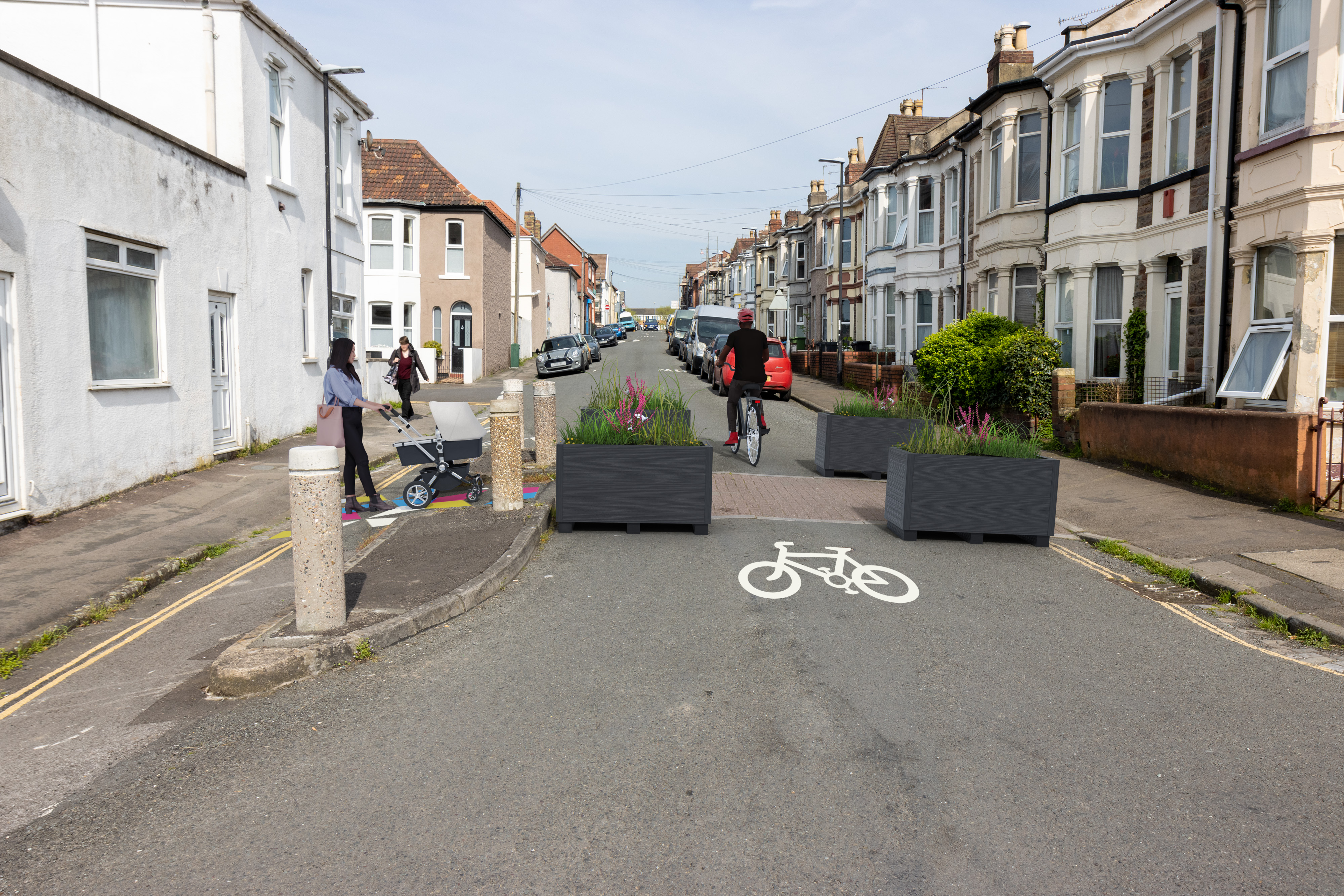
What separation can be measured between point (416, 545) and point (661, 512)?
2.19 m

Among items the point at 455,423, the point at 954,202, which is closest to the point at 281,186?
the point at 455,423

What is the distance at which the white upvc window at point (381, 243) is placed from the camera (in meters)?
36.4

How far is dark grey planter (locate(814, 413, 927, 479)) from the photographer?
41.9ft

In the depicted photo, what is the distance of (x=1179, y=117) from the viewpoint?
53.8 feet

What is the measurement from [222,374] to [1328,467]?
14.4 metres

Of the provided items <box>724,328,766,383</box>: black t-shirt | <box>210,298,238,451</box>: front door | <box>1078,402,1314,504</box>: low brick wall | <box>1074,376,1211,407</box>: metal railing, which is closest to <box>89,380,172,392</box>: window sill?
<box>210,298,238,451</box>: front door

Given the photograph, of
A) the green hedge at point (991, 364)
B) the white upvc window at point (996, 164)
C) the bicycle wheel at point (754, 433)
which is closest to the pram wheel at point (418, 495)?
the bicycle wheel at point (754, 433)

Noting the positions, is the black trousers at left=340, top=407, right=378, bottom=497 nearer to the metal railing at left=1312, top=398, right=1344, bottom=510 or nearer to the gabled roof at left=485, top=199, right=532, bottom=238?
the metal railing at left=1312, top=398, right=1344, bottom=510

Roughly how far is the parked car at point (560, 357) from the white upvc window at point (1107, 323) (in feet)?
77.8

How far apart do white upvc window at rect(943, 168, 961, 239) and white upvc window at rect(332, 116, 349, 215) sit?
17084 millimetres

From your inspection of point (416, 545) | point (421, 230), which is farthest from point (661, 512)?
point (421, 230)

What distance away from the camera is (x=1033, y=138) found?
21.9 m

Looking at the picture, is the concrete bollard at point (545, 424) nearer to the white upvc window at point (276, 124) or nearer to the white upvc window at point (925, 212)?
the white upvc window at point (276, 124)

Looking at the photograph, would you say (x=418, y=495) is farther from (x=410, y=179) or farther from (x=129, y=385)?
(x=410, y=179)
